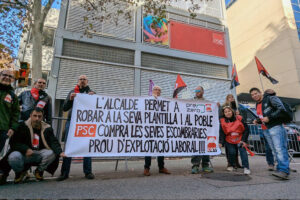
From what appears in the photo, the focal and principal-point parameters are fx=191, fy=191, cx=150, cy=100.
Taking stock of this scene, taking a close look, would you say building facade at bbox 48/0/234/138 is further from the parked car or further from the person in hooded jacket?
the person in hooded jacket

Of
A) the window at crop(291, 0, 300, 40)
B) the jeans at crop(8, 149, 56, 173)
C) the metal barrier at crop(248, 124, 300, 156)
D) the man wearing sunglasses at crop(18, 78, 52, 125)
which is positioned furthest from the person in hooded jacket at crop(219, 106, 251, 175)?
the window at crop(291, 0, 300, 40)

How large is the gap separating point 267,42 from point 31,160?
25261 millimetres

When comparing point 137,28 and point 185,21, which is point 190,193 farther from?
point 185,21

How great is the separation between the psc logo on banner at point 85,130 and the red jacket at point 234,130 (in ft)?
10.0

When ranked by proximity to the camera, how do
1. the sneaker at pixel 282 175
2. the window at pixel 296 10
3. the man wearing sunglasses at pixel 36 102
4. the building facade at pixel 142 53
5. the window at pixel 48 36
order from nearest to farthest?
the sneaker at pixel 282 175 → the man wearing sunglasses at pixel 36 102 → the building facade at pixel 142 53 → the window at pixel 48 36 → the window at pixel 296 10

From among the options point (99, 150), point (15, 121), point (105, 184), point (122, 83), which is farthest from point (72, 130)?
point (122, 83)

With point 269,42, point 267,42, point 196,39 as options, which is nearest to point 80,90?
point 196,39

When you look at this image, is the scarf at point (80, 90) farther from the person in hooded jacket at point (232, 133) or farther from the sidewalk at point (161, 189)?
the person in hooded jacket at point (232, 133)

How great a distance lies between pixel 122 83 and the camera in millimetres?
11523

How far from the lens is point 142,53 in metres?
12.6

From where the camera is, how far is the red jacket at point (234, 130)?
4.50 meters

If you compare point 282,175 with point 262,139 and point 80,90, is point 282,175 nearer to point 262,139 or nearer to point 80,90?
point 80,90

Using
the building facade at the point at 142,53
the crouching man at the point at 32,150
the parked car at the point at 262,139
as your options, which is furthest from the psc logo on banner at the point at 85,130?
the building facade at the point at 142,53

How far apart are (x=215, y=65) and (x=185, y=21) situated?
13.0ft
